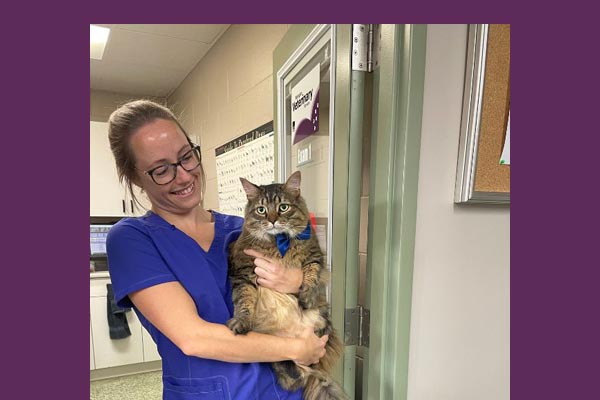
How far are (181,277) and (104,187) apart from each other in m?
3.12

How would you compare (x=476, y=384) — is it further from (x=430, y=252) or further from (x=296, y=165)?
(x=296, y=165)

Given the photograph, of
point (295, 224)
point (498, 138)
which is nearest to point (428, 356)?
point (295, 224)

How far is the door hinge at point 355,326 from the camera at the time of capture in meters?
1.14

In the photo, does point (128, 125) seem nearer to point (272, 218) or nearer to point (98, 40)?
point (272, 218)

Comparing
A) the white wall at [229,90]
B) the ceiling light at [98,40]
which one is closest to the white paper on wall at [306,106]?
the white wall at [229,90]

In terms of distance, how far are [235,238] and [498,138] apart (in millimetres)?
825

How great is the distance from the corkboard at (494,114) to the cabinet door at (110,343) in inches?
127

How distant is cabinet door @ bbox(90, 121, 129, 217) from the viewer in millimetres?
3447

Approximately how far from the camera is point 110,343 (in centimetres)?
317

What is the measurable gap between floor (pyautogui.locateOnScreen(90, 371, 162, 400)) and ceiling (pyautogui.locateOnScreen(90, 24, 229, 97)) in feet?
8.44

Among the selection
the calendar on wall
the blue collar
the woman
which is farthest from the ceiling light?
the blue collar

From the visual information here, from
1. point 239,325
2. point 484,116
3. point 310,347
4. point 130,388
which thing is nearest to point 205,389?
point 239,325

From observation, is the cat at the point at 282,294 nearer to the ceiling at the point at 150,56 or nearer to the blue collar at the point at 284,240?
the blue collar at the point at 284,240

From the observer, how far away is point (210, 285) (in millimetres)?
937
